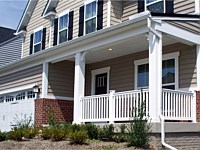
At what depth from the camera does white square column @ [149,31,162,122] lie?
943 cm

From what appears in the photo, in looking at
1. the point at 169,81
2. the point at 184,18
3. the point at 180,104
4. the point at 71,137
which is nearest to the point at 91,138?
the point at 71,137

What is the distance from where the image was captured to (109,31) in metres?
11.2

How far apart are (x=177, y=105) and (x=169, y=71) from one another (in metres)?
2.13

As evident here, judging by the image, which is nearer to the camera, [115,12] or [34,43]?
[115,12]

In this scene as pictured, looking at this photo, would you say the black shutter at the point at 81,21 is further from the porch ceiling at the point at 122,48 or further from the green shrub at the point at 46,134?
the green shrub at the point at 46,134

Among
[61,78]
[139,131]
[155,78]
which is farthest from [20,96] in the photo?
[139,131]

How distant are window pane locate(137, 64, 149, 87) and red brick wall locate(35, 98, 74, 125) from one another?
3942mm

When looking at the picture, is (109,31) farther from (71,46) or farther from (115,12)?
(115,12)

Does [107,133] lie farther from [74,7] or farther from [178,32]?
[74,7]

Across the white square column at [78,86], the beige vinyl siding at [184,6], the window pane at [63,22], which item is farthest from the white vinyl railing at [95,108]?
the window pane at [63,22]

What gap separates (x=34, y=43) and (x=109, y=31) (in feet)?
30.3

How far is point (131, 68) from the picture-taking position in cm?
1375

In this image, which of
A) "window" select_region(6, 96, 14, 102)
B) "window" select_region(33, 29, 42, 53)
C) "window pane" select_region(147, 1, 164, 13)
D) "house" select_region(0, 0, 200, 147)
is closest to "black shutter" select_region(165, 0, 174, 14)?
"house" select_region(0, 0, 200, 147)

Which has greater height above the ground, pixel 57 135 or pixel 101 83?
pixel 101 83
